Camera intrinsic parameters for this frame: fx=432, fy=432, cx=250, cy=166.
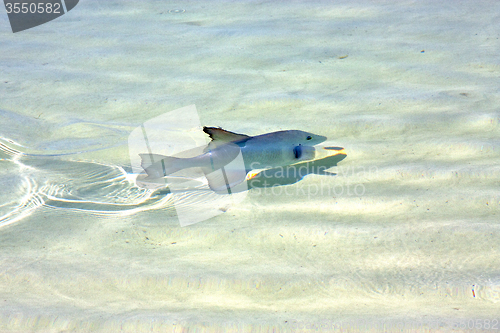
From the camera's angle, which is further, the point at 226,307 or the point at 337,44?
the point at 337,44

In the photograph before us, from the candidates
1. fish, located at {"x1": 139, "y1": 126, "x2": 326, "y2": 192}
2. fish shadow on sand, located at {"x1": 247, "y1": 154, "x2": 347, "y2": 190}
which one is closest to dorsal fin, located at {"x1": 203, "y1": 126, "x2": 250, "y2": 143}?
fish, located at {"x1": 139, "y1": 126, "x2": 326, "y2": 192}

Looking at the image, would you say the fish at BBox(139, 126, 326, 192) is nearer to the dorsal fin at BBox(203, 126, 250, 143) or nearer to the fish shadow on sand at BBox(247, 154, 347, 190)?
the dorsal fin at BBox(203, 126, 250, 143)

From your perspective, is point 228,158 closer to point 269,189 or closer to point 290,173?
point 269,189

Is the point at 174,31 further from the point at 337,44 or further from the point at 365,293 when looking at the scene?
the point at 365,293

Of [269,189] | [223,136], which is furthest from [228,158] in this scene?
[269,189]

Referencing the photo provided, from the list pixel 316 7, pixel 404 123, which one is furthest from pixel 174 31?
pixel 404 123

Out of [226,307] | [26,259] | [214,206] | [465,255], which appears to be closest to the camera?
[226,307]
